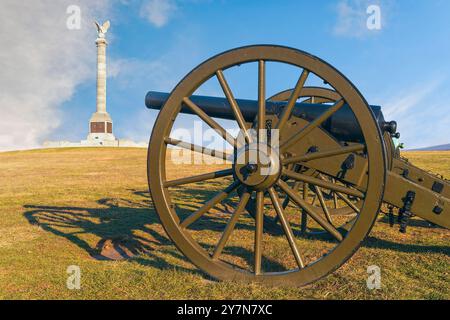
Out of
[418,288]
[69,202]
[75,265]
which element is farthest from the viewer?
[69,202]

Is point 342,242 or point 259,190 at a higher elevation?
point 259,190

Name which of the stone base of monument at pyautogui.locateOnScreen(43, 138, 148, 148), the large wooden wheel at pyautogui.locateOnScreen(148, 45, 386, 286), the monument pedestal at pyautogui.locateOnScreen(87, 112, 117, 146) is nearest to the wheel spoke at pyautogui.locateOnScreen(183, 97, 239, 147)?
the large wooden wheel at pyautogui.locateOnScreen(148, 45, 386, 286)

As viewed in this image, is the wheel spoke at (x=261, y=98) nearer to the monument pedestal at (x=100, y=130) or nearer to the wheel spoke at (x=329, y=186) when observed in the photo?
the wheel spoke at (x=329, y=186)

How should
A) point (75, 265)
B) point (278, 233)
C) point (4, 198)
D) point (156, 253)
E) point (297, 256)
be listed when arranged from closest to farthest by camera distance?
point (297, 256)
point (75, 265)
point (156, 253)
point (278, 233)
point (4, 198)

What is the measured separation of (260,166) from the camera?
3.74 metres

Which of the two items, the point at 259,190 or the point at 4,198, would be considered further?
the point at 4,198

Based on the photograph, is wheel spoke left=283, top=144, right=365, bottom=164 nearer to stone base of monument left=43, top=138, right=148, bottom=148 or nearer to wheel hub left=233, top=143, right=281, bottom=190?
wheel hub left=233, top=143, right=281, bottom=190

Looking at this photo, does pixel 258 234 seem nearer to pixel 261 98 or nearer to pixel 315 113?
pixel 261 98

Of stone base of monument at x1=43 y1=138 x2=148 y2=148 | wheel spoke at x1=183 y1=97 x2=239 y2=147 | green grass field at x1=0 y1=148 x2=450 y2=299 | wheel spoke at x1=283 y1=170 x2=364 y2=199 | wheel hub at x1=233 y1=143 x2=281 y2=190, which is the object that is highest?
stone base of monument at x1=43 y1=138 x2=148 y2=148

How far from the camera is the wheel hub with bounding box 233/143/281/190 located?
372 cm

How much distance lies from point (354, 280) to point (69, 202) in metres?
8.35

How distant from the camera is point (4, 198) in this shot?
1155 cm

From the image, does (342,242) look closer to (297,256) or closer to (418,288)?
(297,256)

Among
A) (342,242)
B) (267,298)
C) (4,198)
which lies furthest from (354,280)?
(4,198)
